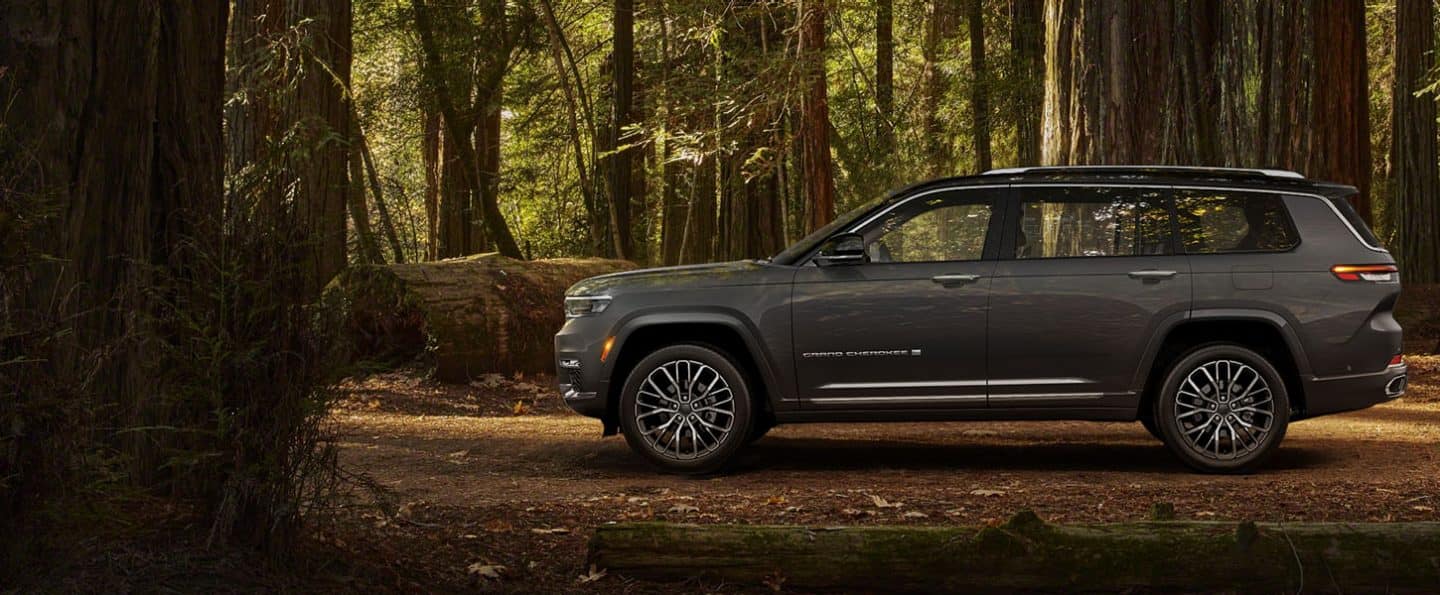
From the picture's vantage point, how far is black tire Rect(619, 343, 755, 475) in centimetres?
932

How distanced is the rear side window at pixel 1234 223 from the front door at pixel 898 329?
1.26m

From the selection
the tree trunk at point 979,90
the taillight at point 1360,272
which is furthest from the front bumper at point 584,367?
the tree trunk at point 979,90

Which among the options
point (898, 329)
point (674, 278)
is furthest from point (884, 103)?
point (898, 329)

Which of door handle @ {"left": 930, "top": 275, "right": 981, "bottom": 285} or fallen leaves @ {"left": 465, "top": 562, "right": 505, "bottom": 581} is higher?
door handle @ {"left": 930, "top": 275, "right": 981, "bottom": 285}

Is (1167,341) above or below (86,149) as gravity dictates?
below

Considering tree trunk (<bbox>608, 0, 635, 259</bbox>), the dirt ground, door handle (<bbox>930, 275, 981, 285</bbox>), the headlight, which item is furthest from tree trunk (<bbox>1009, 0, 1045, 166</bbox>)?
the headlight

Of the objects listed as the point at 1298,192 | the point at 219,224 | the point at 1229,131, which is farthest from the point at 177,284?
the point at 1229,131

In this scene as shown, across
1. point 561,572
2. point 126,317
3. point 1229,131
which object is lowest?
point 561,572

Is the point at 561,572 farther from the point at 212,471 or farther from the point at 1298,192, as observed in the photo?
the point at 1298,192

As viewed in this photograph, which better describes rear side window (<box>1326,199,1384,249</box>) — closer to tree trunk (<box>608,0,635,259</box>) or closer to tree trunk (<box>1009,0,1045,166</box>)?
tree trunk (<box>608,0,635,259</box>)

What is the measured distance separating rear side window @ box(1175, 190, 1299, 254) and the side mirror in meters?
2.02

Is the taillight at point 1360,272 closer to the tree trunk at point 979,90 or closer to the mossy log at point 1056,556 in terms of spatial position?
the mossy log at point 1056,556

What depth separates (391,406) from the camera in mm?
13695

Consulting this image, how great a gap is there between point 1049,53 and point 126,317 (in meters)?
11.1
